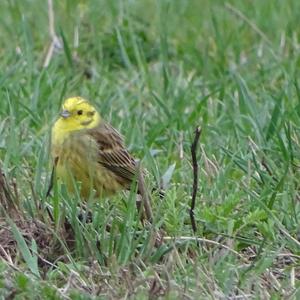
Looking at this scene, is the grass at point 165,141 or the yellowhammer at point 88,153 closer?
the grass at point 165,141

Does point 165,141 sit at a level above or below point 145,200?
below

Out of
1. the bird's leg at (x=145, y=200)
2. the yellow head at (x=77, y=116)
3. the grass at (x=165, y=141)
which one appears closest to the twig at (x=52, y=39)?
the grass at (x=165, y=141)

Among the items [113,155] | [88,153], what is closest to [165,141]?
[113,155]

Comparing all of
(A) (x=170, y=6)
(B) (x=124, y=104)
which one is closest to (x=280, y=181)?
(B) (x=124, y=104)

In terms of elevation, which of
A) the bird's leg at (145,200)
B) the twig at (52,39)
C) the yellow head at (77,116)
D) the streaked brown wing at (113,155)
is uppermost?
the yellow head at (77,116)

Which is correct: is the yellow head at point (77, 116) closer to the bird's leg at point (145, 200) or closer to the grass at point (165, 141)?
the grass at point (165, 141)

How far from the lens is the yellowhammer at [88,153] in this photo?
17.1 ft

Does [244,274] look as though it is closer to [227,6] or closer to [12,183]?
[12,183]

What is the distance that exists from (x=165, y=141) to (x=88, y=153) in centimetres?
94

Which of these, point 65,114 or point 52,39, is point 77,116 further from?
point 52,39

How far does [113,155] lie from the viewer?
17.8 ft

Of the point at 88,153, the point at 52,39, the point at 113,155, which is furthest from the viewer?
the point at 52,39

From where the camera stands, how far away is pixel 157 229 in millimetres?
4777

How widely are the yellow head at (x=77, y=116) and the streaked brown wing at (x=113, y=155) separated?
4 cm
